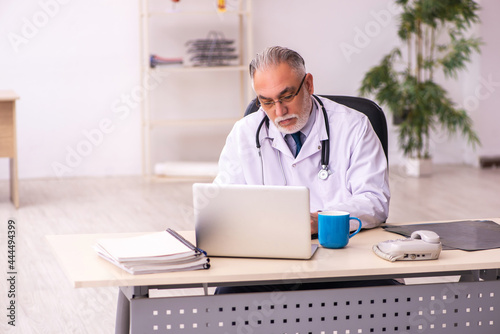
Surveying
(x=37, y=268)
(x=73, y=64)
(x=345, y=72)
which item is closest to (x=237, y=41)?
(x=345, y=72)

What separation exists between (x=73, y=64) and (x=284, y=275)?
5.17 meters

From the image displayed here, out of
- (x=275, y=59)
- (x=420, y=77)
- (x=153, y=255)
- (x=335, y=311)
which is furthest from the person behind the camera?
(x=420, y=77)

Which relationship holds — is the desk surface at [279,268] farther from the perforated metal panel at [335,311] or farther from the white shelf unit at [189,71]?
the white shelf unit at [189,71]

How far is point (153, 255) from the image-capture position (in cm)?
158

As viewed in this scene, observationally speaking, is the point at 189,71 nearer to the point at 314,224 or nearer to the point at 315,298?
the point at 314,224

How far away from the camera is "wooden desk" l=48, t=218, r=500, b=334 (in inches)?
62.0

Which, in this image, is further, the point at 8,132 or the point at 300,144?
the point at 8,132

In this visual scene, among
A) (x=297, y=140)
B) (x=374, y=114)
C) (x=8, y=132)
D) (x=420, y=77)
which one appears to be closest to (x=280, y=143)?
(x=297, y=140)

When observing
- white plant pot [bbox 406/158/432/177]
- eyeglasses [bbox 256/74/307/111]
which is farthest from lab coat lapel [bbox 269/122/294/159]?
white plant pot [bbox 406/158/432/177]

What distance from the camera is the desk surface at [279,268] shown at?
1.54m

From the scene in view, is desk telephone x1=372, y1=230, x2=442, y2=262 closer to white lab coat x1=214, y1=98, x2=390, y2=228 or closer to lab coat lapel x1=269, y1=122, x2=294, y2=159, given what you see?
white lab coat x1=214, y1=98, x2=390, y2=228

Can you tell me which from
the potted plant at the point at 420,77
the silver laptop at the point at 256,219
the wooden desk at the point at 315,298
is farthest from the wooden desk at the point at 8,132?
the silver laptop at the point at 256,219

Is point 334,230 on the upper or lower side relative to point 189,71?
lower

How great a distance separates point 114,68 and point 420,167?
2.94m
